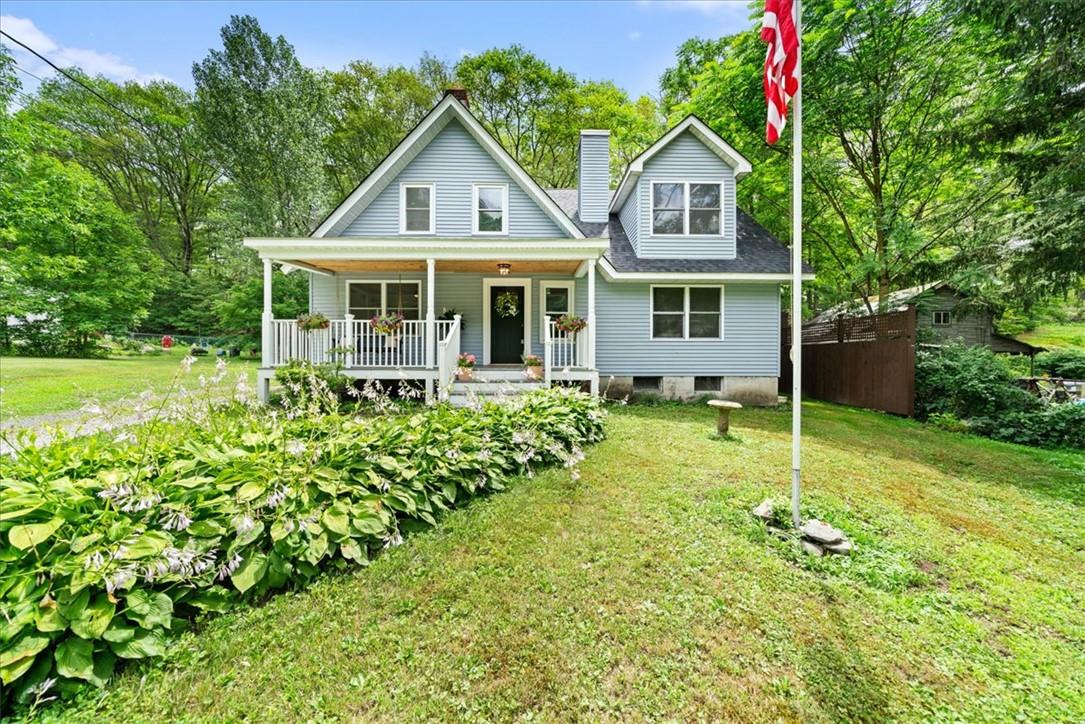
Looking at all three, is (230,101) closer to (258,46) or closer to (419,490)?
(258,46)

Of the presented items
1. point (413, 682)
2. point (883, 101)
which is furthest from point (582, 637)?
point (883, 101)

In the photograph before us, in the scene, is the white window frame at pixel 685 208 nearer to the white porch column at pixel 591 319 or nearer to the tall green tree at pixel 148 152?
the white porch column at pixel 591 319

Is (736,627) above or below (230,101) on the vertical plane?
below

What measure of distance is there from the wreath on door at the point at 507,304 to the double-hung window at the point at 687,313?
3.40 metres

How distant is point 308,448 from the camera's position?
3344 millimetres

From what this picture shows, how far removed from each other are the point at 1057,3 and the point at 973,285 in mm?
4715

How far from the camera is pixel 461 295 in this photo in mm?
11680

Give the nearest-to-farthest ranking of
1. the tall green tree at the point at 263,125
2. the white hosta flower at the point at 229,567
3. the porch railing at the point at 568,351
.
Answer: the white hosta flower at the point at 229,567
the porch railing at the point at 568,351
the tall green tree at the point at 263,125

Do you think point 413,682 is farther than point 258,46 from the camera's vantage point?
No

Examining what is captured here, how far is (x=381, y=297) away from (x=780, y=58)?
10.0 metres

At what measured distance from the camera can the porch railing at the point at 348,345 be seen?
360 inches

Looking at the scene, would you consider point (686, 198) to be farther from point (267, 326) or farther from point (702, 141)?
point (267, 326)

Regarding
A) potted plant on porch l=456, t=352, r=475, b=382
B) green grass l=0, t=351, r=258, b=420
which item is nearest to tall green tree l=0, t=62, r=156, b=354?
green grass l=0, t=351, r=258, b=420

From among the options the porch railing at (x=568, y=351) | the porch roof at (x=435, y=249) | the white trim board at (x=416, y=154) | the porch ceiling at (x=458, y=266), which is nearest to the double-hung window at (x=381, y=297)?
the porch ceiling at (x=458, y=266)
